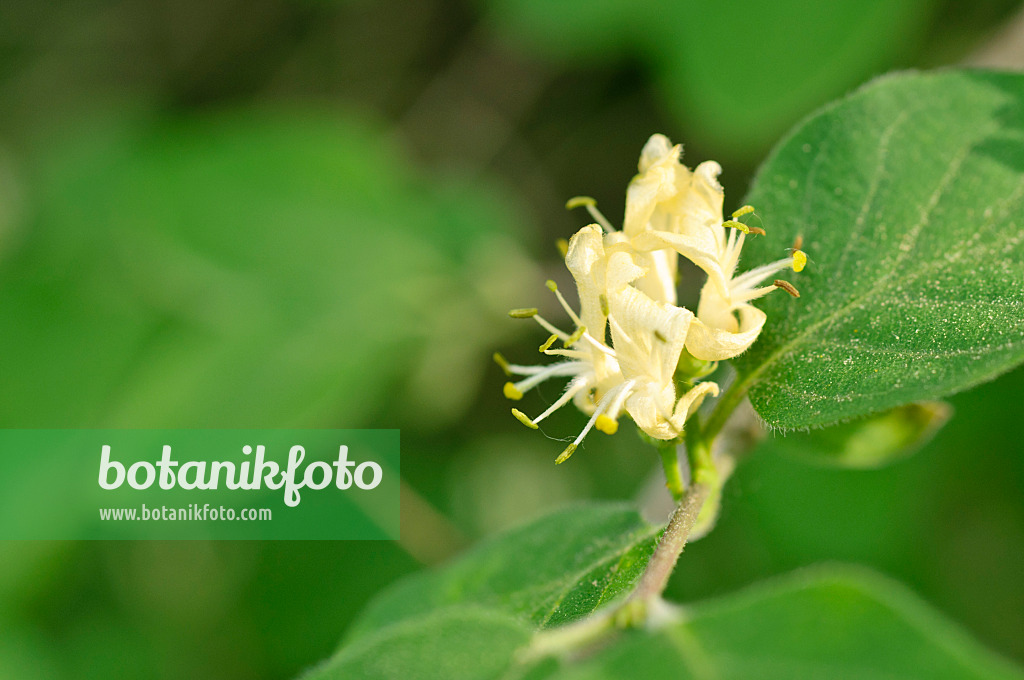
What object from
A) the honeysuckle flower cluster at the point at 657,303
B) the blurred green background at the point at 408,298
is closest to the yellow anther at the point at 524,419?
the honeysuckle flower cluster at the point at 657,303

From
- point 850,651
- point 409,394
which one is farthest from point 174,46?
point 850,651

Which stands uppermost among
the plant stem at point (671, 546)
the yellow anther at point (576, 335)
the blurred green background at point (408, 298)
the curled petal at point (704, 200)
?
the blurred green background at point (408, 298)

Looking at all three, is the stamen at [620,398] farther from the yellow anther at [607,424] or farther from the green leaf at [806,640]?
the green leaf at [806,640]

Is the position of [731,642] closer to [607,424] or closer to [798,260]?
[607,424]

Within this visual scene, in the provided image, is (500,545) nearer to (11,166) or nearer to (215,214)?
(215,214)

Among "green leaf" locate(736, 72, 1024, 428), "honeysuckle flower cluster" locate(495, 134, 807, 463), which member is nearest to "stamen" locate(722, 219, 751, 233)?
"honeysuckle flower cluster" locate(495, 134, 807, 463)

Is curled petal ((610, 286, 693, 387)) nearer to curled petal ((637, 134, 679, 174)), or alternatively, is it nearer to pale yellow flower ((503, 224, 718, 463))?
pale yellow flower ((503, 224, 718, 463))

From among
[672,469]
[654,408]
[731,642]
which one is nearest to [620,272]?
[654,408]
